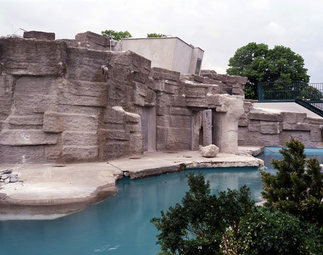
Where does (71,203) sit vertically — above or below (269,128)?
below

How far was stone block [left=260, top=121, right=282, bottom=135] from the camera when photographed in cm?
1847

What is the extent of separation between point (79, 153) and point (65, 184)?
8.44 feet

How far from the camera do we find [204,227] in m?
A: 2.66

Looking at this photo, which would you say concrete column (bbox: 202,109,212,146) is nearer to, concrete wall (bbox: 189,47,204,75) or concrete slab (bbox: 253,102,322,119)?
concrete wall (bbox: 189,47,204,75)

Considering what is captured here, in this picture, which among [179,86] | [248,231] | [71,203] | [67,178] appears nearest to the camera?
[248,231]

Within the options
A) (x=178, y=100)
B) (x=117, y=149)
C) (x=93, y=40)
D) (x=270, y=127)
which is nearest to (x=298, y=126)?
(x=270, y=127)

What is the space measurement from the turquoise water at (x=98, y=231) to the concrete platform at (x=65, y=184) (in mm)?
268

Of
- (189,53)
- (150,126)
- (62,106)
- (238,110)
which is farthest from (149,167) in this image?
(189,53)

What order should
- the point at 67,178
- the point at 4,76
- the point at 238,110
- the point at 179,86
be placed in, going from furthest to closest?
the point at 179,86 → the point at 238,110 → the point at 4,76 → the point at 67,178

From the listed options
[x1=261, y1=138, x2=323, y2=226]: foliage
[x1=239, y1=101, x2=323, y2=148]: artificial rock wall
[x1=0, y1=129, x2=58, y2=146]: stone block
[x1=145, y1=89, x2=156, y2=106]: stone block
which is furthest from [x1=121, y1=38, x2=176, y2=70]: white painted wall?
[x1=261, y1=138, x2=323, y2=226]: foliage

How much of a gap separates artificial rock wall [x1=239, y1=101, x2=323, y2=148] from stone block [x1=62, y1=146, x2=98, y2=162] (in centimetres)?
1167

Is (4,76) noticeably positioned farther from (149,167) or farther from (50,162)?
(149,167)

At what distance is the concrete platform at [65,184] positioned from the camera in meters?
5.17

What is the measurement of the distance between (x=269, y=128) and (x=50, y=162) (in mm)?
13898
